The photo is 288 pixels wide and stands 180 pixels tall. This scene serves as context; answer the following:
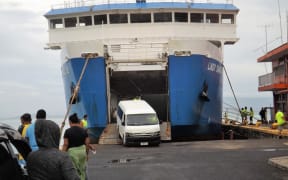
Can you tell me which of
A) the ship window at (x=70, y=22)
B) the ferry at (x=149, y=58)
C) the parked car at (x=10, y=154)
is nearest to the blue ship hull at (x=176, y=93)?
the ferry at (x=149, y=58)

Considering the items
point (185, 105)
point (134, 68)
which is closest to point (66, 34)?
→ point (134, 68)

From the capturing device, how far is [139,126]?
22.2 metres

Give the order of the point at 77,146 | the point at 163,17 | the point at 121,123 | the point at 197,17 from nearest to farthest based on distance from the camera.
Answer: the point at 77,146
the point at 121,123
the point at 163,17
the point at 197,17

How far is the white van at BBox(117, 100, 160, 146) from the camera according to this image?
22.0 metres

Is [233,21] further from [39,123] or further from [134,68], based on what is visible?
[39,123]

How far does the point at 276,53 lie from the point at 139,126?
61.8ft

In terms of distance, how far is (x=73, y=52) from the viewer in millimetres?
25531

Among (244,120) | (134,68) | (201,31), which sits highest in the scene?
(201,31)

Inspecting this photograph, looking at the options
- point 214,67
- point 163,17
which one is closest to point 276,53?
point 163,17

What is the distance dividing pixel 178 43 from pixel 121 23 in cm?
590

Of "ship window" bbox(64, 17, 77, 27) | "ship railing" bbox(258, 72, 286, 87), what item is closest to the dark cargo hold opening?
"ship window" bbox(64, 17, 77, 27)

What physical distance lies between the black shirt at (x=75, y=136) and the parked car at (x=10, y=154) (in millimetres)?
2973

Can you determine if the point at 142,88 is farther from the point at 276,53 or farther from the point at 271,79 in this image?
the point at 271,79

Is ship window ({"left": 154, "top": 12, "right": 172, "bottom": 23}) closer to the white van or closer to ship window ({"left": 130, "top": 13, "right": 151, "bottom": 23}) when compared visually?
ship window ({"left": 130, "top": 13, "right": 151, "bottom": 23})
